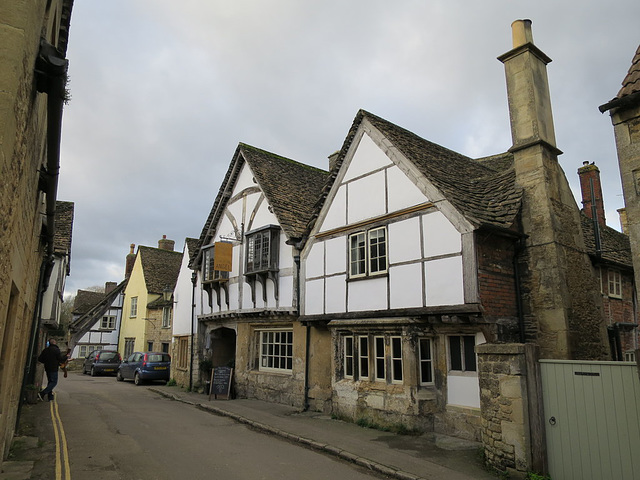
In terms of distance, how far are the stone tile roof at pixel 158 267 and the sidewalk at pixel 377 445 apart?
20.7 metres

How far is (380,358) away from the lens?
11422mm

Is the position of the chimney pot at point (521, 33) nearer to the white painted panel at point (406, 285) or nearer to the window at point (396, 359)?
the white painted panel at point (406, 285)

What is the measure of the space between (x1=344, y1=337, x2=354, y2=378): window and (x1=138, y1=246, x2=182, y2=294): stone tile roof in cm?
2194

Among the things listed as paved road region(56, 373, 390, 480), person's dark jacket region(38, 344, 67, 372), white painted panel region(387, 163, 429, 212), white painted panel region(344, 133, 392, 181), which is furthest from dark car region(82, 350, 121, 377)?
white painted panel region(387, 163, 429, 212)

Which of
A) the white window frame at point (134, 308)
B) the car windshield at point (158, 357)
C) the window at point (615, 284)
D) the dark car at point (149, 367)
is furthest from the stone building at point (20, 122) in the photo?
the white window frame at point (134, 308)

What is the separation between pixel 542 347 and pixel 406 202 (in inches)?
173

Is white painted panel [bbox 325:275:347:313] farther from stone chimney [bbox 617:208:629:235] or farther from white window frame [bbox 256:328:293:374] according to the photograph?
stone chimney [bbox 617:208:629:235]

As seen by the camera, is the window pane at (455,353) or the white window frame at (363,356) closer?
the window pane at (455,353)

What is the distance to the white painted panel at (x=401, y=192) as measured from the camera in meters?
10.9

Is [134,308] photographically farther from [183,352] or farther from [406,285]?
[406,285]

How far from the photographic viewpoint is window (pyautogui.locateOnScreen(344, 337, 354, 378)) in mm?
12165

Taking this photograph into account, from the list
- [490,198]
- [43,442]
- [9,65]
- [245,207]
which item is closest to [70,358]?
[245,207]

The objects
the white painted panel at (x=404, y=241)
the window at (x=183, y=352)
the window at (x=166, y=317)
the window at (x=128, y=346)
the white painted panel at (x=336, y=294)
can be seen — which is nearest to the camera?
the white painted panel at (x=404, y=241)

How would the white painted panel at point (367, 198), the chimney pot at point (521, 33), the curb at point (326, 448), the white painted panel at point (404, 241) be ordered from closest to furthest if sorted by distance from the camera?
the curb at point (326, 448)
the white painted panel at point (404, 241)
the chimney pot at point (521, 33)
the white painted panel at point (367, 198)
